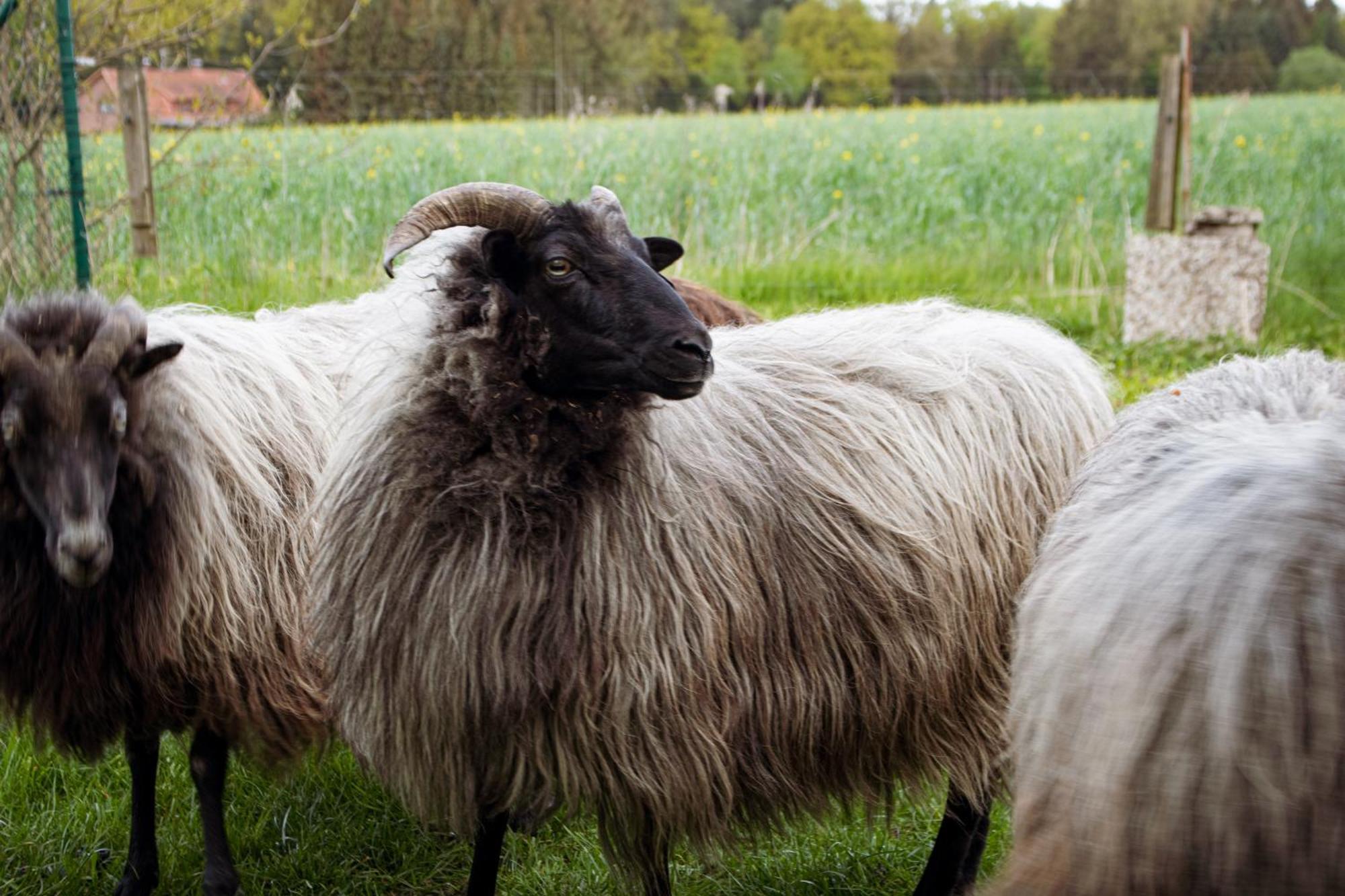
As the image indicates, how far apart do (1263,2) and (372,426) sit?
706 inches

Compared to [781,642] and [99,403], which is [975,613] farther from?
[99,403]

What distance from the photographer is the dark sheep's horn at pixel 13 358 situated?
2.96 m

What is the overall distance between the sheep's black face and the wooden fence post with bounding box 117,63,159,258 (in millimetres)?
5836

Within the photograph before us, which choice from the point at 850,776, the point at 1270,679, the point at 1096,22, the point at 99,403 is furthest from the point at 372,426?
the point at 1096,22

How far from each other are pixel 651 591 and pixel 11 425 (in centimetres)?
164

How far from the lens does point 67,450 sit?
2.90 m

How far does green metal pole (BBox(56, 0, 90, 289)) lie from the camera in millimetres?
5445

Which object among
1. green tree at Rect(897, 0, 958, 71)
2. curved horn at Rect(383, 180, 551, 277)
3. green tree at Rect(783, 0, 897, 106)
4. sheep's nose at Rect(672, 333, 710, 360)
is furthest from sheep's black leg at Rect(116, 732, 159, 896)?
green tree at Rect(897, 0, 958, 71)

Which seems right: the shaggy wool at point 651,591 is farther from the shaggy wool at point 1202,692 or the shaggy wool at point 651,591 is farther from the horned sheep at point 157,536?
the shaggy wool at point 1202,692

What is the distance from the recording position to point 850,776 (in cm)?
323

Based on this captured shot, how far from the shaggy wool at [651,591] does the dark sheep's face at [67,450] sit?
0.54 m

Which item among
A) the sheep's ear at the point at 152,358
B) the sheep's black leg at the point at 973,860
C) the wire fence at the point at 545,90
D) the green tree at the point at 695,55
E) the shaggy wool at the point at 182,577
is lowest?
the sheep's black leg at the point at 973,860

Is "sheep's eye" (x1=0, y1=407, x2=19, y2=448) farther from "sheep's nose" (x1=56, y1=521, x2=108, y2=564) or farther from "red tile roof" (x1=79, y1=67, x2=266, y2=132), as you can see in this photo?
"red tile roof" (x1=79, y1=67, x2=266, y2=132)

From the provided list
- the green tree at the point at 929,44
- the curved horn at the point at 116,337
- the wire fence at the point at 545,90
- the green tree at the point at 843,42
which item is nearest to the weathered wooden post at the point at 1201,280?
the wire fence at the point at 545,90
